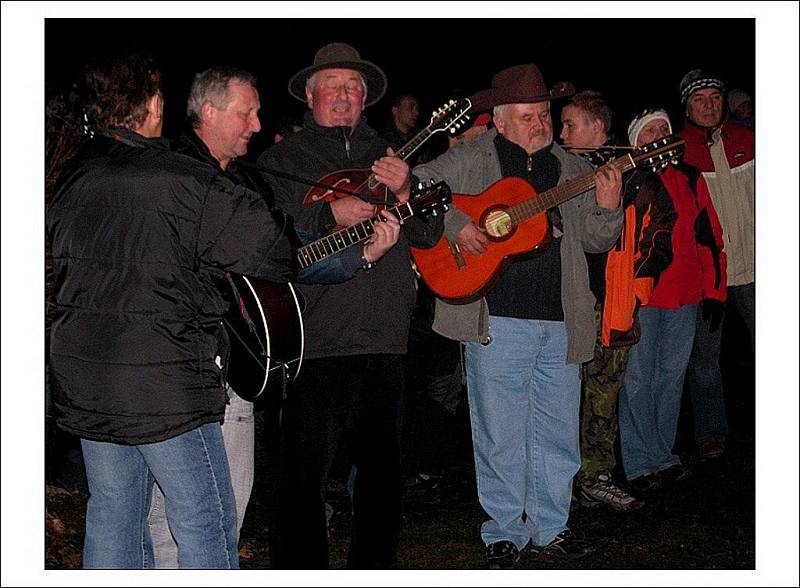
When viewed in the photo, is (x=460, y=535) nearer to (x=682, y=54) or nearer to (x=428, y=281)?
(x=428, y=281)

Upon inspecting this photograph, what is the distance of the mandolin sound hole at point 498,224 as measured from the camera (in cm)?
516

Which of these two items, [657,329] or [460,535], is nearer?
[460,535]

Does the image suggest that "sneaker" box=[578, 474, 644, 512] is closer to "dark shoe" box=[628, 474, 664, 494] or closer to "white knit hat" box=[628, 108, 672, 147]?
"dark shoe" box=[628, 474, 664, 494]

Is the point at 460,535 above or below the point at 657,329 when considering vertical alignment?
below

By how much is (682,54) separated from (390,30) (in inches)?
141

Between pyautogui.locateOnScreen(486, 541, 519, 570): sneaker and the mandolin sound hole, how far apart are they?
1.35m

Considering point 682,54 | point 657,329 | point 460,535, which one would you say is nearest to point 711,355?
point 657,329

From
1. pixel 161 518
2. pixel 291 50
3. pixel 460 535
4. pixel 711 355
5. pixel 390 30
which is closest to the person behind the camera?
pixel 161 518

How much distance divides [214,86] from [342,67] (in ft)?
2.92

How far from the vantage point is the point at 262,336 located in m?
4.12

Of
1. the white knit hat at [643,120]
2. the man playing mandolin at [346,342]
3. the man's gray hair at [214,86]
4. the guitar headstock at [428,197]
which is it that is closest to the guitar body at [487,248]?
the man playing mandolin at [346,342]

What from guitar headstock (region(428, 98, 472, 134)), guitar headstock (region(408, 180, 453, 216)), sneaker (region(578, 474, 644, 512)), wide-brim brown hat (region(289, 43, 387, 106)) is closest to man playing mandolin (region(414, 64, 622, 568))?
guitar headstock (region(428, 98, 472, 134))

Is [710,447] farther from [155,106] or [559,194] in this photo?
[155,106]

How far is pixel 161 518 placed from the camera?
4270 mm
